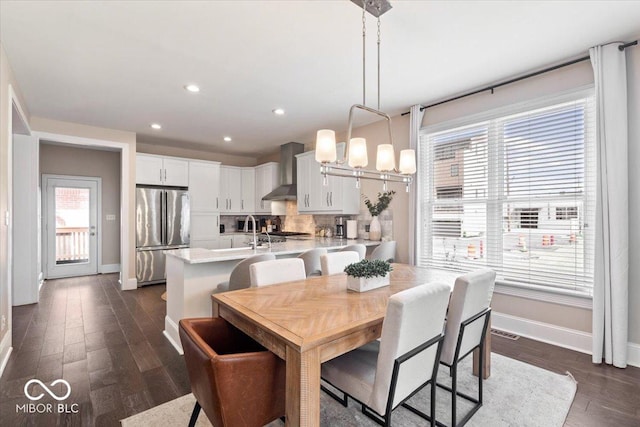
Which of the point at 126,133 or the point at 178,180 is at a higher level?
the point at 126,133

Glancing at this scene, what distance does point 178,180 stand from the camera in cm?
594

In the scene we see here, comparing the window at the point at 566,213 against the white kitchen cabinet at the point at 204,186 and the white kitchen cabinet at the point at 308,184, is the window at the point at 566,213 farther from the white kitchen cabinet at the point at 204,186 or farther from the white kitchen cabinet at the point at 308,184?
the white kitchen cabinet at the point at 204,186

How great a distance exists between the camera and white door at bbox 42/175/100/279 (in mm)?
5914

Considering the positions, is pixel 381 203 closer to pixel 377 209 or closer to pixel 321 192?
pixel 377 209

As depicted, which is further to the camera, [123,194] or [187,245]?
[187,245]

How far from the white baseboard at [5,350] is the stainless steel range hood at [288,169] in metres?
4.11

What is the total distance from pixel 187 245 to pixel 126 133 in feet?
7.28

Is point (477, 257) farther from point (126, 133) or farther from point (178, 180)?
point (126, 133)

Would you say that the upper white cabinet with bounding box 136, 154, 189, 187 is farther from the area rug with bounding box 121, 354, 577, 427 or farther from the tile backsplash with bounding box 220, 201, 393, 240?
the area rug with bounding box 121, 354, 577, 427

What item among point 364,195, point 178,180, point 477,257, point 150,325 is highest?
point 178,180

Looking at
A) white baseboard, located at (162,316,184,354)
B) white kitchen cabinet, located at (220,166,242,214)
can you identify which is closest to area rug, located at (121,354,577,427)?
white baseboard, located at (162,316,184,354)

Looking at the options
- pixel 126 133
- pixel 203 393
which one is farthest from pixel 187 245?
pixel 203 393

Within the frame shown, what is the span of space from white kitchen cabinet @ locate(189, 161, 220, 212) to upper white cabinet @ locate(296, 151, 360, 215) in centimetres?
190

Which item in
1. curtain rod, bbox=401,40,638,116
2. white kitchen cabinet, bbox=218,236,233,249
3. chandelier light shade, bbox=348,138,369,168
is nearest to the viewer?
chandelier light shade, bbox=348,138,369,168
